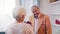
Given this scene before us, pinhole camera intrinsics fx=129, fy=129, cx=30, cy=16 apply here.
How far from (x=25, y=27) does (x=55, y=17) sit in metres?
0.87

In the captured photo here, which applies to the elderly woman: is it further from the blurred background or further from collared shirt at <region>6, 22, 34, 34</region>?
the blurred background

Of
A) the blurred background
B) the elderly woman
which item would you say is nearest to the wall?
the blurred background

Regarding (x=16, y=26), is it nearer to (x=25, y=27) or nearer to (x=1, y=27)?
(x=25, y=27)

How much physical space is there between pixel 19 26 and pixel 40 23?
65cm

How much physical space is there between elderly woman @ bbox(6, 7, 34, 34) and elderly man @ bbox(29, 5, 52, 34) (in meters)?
0.53

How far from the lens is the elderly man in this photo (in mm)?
2424

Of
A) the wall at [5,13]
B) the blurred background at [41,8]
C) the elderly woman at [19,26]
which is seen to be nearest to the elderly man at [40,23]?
the blurred background at [41,8]

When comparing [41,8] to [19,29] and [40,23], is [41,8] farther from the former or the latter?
[19,29]

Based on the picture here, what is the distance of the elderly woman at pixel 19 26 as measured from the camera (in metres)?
1.88

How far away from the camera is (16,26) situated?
6.27 ft

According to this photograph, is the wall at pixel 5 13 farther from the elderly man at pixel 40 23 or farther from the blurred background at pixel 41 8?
the elderly man at pixel 40 23

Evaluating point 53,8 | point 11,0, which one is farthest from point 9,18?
point 53,8

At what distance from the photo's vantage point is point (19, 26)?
1.89m

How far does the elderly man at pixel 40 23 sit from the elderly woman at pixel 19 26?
53cm
